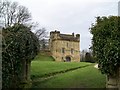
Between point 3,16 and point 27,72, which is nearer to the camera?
point 27,72

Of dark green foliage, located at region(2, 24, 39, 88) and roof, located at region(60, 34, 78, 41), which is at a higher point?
roof, located at region(60, 34, 78, 41)

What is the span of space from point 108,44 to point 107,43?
0.09 meters

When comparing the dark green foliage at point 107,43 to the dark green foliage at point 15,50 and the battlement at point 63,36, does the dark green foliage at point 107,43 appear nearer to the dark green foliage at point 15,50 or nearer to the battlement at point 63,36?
the dark green foliage at point 15,50

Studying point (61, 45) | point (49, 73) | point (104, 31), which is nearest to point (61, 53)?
point (61, 45)

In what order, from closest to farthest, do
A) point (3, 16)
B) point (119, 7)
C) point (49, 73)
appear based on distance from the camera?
point (119, 7), point (49, 73), point (3, 16)

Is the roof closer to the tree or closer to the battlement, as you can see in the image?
the battlement

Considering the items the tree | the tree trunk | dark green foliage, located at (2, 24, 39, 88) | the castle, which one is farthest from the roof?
the tree trunk

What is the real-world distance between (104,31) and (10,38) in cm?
529

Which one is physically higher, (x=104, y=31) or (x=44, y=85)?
(x=104, y=31)

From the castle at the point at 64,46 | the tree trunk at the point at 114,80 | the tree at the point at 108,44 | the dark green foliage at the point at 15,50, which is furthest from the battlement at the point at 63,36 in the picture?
the tree trunk at the point at 114,80

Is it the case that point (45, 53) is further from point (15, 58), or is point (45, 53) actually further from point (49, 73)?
point (15, 58)

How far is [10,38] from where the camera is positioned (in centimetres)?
1391

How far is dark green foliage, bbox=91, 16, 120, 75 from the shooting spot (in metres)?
13.1

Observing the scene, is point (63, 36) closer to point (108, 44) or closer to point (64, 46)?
point (64, 46)
